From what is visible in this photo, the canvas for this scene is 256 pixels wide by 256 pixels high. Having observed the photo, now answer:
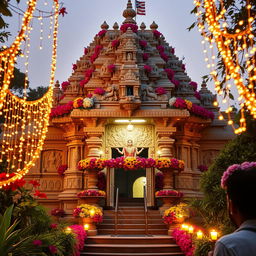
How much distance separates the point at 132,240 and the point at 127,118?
5.36 m

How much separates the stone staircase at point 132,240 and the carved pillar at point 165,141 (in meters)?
2.56

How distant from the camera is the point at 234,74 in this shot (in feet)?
16.9

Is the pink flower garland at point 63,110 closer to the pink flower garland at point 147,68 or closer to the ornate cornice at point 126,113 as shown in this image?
the ornate cornice at point 126,113

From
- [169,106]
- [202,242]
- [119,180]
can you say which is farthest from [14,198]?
[119,180]

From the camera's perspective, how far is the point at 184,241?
31.3 feet

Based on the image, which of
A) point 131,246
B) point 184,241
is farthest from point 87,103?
point 184,241

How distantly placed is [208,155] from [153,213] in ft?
16.5

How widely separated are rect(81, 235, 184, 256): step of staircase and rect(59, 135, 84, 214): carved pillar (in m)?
3.97

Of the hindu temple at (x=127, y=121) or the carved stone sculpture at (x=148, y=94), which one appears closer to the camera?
the hindu temple at (x=127, y=121)

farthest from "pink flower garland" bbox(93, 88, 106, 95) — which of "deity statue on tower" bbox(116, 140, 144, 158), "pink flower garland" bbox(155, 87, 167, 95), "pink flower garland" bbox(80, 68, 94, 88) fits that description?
"deity statue on tower" bbox(116, 140, 144, 158)

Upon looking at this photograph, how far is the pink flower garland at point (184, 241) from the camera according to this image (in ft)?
29.8

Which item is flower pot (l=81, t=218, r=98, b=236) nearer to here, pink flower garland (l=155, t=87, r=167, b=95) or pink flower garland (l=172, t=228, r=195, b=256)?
pink flower garland (l=172, t=228, r=195, b=256)

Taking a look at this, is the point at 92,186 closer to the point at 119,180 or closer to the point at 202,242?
the point at 202,242

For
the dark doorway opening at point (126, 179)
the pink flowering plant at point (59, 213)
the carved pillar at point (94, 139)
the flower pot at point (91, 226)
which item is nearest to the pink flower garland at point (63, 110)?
the carved pillar at point (94, 139)
